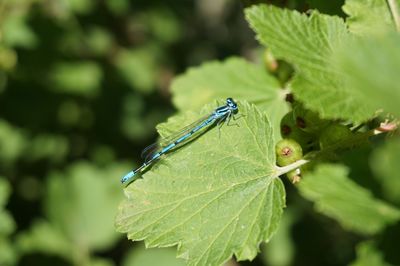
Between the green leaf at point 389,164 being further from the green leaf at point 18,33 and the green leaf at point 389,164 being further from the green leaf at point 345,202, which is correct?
the green leaf at point 18,33

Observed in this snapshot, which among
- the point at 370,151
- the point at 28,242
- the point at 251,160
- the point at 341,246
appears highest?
the point at 28,242

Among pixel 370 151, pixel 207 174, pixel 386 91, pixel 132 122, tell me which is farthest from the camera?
pixel 132 122

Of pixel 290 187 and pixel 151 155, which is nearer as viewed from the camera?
pixel 151 155

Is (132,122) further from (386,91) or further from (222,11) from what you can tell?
(386,91)

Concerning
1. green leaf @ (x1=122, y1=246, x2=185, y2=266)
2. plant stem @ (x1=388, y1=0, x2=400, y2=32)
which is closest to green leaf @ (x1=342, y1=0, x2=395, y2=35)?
plant stem @ (x1=388, y1=0, x2=400, y2=32)

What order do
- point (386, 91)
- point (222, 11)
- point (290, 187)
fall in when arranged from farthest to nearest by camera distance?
point (222, 11), point (290, 187), point (386, 91)

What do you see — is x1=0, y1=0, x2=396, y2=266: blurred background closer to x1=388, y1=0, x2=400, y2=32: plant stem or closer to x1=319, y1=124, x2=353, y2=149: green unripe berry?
x1=319, y1=124, x2=353, y2=149: green unripe berry

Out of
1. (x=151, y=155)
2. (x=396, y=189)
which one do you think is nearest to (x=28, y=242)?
(x=151, y=155)

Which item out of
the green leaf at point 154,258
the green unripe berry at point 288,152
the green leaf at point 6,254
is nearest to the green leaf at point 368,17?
the green unripe berry at point 288,152
